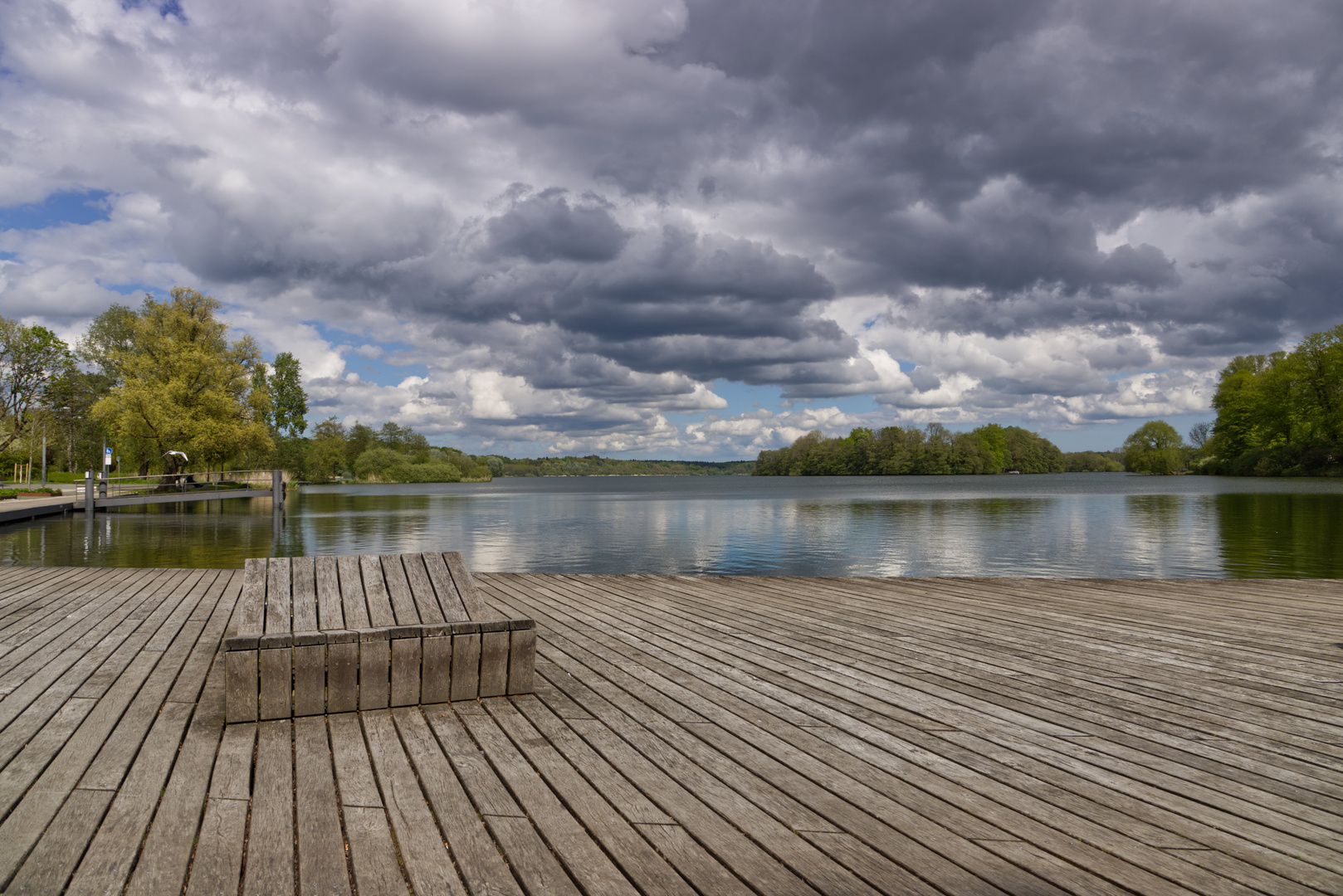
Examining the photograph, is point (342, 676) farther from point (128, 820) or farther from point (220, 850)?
point (220, 850)

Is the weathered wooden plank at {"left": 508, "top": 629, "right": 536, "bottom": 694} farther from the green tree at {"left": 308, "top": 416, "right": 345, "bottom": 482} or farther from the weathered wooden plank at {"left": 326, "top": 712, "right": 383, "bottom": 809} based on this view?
the green tree at {"left": 308, "top": 416, "right": 345, "bottom": 482}

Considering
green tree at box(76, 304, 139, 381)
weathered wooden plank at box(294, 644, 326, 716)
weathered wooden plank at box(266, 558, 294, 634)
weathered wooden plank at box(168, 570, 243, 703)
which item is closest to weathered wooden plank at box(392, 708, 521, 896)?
weathered wooden plank at box(294, 644, 326, 716)

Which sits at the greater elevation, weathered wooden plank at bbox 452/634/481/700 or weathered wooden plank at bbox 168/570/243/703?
weathered wooden plank at bbox 452/634/481/700

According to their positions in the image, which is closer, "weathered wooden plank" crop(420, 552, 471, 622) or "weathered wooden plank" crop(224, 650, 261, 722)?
A: "weathered wooden plank" crop(224, 650, 261, 722)

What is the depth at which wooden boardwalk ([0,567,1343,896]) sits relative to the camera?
243 centimetres

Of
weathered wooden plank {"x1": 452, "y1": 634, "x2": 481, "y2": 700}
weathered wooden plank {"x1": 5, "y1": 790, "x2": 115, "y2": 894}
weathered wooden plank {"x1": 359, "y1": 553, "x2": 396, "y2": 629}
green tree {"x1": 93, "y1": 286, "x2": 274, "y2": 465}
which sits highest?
green tree {"x1": 93, "y1": 286, "x2": 274, "y2": 465}

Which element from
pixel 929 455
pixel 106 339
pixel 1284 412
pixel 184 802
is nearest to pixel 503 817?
pixel 184 802

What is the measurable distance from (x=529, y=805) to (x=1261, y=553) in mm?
21442

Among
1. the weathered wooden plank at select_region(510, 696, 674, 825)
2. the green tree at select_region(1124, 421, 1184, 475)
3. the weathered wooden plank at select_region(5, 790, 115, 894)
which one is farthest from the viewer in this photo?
the green tree at select_region(1124, 421, 1184, 475)

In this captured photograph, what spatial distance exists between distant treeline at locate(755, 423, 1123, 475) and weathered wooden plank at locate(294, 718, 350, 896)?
142 metres

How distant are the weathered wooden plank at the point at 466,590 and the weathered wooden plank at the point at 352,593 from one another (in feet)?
1.65

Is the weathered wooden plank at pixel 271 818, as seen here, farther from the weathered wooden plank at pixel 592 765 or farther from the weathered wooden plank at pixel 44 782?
the weathered wooden plank at pixel 592 765

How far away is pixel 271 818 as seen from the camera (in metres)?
2.77

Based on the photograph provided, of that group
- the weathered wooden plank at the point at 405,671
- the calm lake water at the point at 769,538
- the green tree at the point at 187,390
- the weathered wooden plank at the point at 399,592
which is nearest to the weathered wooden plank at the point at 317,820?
the weathered wooden plank at the point at 405,671
